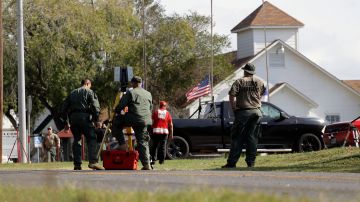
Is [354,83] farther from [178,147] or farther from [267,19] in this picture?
[178,147]

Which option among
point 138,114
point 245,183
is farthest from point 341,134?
point 245,183

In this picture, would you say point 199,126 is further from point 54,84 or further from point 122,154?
point 54,84

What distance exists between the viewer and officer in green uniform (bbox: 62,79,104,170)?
1827 cm

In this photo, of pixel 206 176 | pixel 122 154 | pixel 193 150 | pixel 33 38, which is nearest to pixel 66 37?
pixel 33 38

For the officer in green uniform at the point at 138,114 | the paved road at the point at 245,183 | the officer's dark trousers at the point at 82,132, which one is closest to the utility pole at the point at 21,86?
the officer's dark trousers at the point at 82,132

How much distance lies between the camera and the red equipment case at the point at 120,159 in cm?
1752

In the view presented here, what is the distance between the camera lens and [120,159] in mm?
17609

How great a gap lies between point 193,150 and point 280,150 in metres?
2.38

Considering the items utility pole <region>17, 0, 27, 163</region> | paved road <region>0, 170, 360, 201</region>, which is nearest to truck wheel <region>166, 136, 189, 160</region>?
utility pole <region>17, 0, 27, 163</region>

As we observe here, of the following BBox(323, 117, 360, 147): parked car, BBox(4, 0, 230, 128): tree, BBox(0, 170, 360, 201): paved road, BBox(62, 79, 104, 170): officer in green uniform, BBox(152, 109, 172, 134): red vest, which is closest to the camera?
BBox(0, 170, 360, 201): paved road

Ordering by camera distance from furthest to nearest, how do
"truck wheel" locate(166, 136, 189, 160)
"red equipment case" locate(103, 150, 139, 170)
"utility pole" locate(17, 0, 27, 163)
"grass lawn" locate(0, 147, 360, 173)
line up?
"utility pole" locate(17, 0, 27, 163), "truck wheel" locate(166, 136, 189, 160), "red equipment case" locate(103, 150, 139, 170), "grass lawn" locate(0, 147, 360, 173)

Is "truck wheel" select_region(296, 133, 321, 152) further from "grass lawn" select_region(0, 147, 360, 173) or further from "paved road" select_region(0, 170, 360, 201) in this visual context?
"paved road" select_region(0, 170, 360, 201)

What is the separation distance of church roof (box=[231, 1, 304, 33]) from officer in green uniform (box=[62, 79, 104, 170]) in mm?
59097

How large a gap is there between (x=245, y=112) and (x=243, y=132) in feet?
1.16
